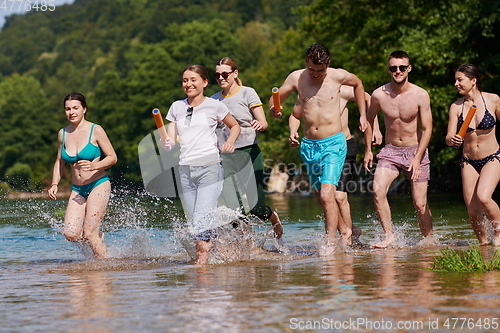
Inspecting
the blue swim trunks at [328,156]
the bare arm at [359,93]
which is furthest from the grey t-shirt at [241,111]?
the bare arm at [359,93]

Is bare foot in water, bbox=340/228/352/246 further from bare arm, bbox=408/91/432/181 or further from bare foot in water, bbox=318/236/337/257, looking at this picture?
bare arm, bbox=408/91/432/181

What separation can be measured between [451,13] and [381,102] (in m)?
21.3

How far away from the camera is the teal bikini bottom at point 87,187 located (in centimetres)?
1059

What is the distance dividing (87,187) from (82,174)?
16 centimetres

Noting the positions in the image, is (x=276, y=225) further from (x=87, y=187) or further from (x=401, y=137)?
(x=87, y=187)

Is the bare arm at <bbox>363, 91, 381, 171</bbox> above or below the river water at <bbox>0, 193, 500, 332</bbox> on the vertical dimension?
above

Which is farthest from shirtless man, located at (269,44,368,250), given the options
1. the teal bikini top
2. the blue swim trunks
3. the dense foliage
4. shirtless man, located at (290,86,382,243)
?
the dense foliage

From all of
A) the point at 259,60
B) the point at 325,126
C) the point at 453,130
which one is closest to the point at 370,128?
the point at 325,126

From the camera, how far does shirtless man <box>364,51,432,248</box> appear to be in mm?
10836

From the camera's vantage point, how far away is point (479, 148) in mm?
10609

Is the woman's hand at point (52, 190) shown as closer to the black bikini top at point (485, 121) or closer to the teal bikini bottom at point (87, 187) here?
the teal bikini bottom at point (87, 187)

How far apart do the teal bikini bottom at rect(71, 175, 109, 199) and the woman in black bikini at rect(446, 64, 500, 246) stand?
3.94m

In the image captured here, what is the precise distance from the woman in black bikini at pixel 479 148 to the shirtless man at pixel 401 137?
0.45 m

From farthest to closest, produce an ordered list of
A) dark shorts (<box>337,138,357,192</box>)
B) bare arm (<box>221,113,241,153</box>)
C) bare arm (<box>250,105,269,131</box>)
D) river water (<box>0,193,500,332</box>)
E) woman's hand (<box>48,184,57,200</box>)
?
dark shorts (<box>337,138,357,192</box>) < woman's hand (<box>48,184,57,200</box>) < bare arm (<box>250,105,269,131</box>) < bare arm (<box>221,113,241,153</box>) < river water (<box>0,193,500,332</box>)
